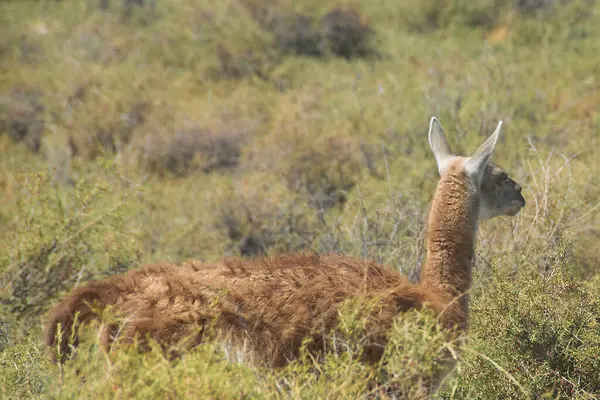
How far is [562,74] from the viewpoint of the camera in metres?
12.6

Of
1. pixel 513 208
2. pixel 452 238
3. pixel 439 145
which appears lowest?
pixel 513 208

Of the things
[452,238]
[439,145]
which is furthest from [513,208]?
[452,238]

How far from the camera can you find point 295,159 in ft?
33.1

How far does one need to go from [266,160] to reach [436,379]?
6619mm

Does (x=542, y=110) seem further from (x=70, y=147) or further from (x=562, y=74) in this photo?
(x=70, y=147)

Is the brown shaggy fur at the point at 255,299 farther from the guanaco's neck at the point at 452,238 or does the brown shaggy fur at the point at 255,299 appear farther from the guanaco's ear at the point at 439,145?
the guanaco's ear at the point at 439,145

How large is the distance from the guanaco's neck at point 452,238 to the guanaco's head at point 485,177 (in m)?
0.10

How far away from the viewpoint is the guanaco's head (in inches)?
189

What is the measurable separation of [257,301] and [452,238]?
1.38m

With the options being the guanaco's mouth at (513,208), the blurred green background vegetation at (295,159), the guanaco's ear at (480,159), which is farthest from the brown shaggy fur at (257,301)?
the guanaco's mouth at (513,208)

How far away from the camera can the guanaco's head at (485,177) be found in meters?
4.79

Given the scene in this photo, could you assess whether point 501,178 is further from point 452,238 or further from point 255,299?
point 255,299

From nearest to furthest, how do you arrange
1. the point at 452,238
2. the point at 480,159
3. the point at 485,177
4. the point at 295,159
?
the point at 452,238, the point at 480,159, the point at 485,177, the point at 295,159

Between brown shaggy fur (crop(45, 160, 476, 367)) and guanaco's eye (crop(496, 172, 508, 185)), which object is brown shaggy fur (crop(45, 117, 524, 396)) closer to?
brown shaggy fur (crop(45, 160, 476, 367))
